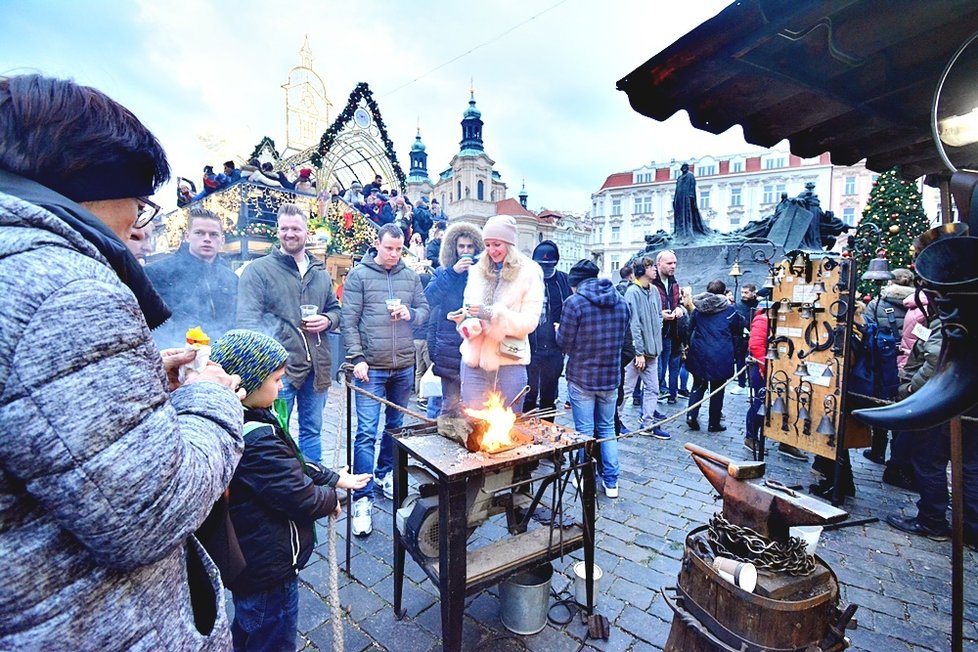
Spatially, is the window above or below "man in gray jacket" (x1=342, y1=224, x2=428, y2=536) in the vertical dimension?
above

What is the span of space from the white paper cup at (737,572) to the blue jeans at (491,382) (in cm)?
214

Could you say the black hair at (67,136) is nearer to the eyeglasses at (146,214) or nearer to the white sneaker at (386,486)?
the eyeglasses at (146,214)

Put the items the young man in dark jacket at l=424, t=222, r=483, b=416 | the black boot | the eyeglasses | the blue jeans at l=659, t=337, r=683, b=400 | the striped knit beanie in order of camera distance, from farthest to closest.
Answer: the blue jeans at l=659, t=337, r=683, b=400
the young man in dark jacket at l=424, t=222, r=483, b=416
the striped knit beanie
the black boot
the eyeglasses

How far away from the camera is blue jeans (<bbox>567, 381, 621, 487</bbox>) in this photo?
14.3 feet

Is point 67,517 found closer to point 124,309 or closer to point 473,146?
point 124,309

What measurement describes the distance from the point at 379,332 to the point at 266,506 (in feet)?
7.10

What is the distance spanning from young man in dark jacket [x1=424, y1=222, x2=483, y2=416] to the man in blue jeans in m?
3.60

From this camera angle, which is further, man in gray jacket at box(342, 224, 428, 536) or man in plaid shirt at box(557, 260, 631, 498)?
man in plaid shirt at box(557, 260, 631, 498)

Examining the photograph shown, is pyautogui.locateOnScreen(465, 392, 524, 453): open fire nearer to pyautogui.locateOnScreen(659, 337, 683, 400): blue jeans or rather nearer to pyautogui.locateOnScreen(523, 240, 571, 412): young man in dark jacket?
pyautogui.locateOnScreen(523, 240, 571, 412): young man in dark jacket

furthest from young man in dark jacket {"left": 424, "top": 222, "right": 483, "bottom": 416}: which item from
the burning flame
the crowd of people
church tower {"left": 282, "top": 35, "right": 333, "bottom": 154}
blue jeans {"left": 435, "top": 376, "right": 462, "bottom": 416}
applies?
church tower {"left": 282, "top": 35, "right": 333, "bottom": 154}

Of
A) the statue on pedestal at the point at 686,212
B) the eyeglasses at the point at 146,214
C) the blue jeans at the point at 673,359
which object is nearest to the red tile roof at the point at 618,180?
the statue on pedestal at the point at 686,212

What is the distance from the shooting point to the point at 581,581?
9.82ft

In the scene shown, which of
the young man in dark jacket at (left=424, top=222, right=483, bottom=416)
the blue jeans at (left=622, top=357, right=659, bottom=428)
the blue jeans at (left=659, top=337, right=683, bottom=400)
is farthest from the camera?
the blue jeans at (left=659, top=337, right=683, bottom=400)

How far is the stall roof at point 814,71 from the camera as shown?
1.76m
